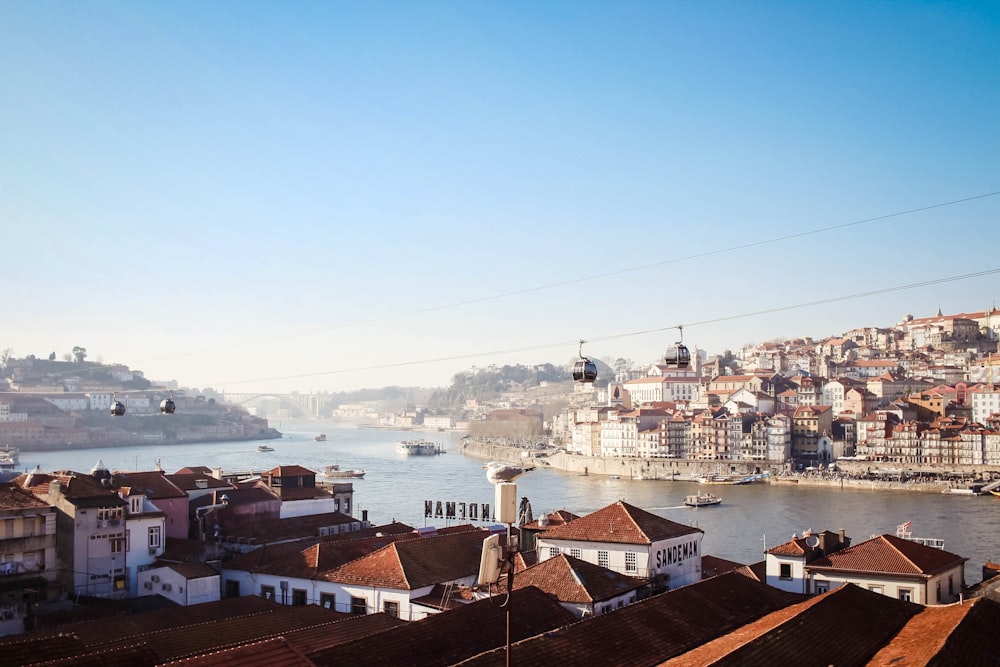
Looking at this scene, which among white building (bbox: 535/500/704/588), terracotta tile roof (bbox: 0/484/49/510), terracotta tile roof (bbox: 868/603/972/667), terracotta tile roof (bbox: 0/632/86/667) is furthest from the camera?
terracotta tile roof (bbox: 0/484/49/510)

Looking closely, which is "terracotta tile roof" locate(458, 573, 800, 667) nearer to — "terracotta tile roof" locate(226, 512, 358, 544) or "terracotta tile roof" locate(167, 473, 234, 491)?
"terracotta tile roof" locate(226, 512, 358, 544)

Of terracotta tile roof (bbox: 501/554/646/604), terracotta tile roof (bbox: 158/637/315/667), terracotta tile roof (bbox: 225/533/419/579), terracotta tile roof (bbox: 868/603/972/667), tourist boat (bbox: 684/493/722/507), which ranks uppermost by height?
terracotta tile roof (bbox: 158/637/315/667)

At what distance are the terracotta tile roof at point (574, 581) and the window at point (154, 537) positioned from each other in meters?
8.12

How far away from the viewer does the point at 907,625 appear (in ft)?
28.4

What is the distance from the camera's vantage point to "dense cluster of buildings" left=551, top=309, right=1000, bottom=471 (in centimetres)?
5188

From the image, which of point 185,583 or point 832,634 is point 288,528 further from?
point 832,634

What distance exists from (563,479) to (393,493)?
616 inches

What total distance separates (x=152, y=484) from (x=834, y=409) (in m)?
54.4

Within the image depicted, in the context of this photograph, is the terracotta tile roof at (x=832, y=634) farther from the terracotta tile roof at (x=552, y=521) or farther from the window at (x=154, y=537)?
the window at (x=154, y=537)

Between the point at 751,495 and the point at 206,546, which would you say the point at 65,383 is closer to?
the point at 751,495

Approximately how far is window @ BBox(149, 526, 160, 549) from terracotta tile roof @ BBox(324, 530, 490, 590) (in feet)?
15.7

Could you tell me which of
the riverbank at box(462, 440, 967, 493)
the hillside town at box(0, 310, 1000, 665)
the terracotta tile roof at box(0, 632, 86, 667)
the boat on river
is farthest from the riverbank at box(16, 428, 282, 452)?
the terracotta tile roof at box(0, 632, 86, 667)

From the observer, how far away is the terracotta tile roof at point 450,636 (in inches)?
279

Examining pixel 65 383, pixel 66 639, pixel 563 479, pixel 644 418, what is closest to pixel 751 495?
pixel 563 479
